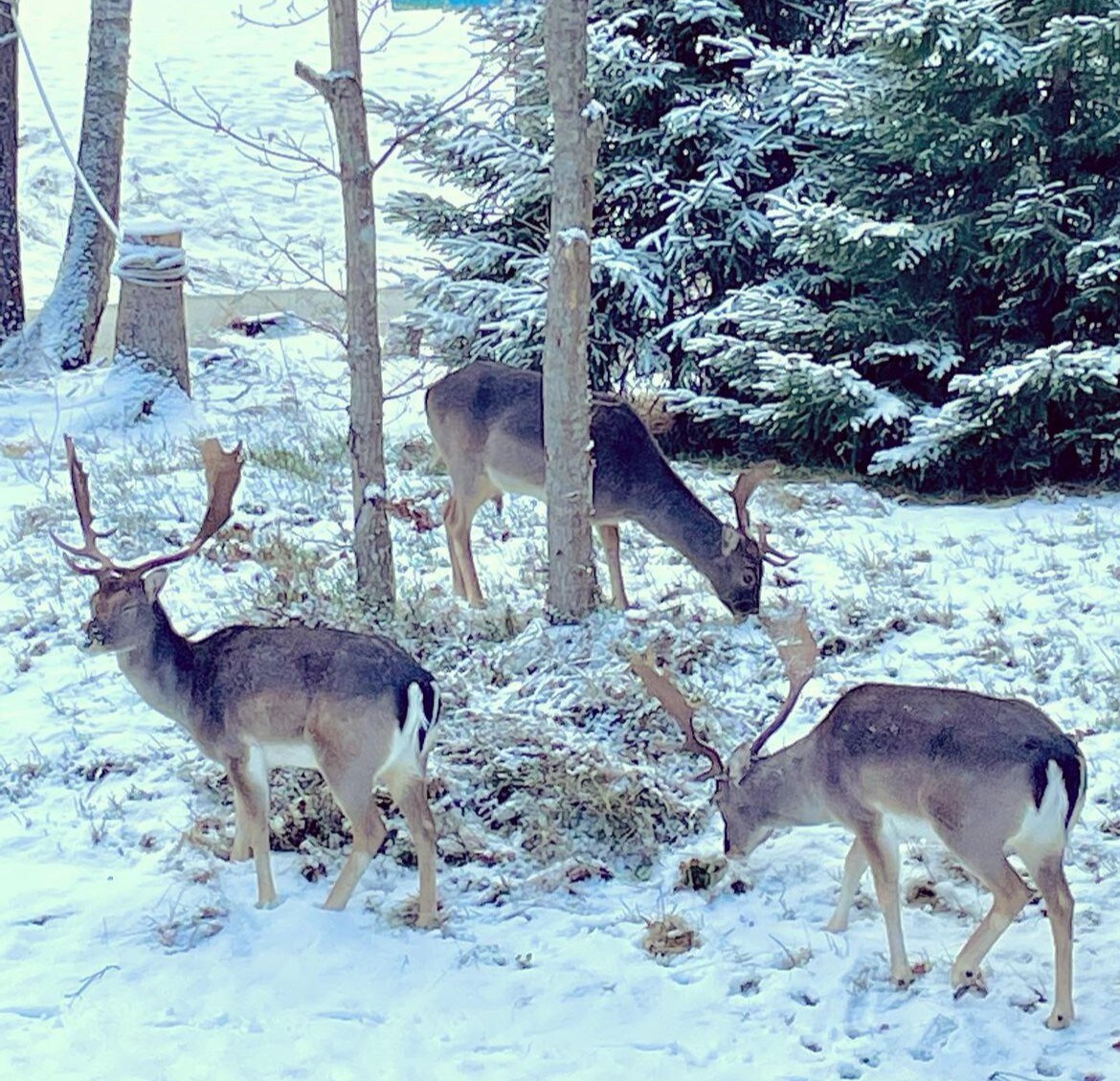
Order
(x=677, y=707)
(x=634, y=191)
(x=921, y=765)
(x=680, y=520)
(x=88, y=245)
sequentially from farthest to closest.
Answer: (x=88, y=245), (x=634, y=191), (x=680, y=520), (x=677, y=707), (x=921, y=765)

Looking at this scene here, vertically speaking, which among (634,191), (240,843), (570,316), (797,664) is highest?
(634,191)

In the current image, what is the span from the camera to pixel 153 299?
11.2 metres

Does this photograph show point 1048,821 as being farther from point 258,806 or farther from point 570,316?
point 570,316

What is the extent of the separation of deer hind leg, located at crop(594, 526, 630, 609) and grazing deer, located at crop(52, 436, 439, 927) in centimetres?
250

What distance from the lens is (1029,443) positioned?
8883 millimetres

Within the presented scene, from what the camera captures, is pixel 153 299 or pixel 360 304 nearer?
pixel 360 304

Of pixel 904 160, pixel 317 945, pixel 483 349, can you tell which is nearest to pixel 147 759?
pixel 317 945

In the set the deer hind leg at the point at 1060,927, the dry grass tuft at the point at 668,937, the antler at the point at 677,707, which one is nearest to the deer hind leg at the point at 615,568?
the antler at the point at 677,707

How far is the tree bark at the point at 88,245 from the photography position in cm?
1188

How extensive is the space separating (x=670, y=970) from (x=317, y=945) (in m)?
1.07

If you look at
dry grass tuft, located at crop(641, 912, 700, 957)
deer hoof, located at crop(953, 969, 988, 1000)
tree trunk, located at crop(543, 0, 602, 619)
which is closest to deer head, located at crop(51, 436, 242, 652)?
tree trunk, located at crop(543, 0, 602, 619)

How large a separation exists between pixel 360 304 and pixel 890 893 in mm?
3466

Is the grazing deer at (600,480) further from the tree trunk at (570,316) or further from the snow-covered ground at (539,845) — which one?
the tree trunk at (570,316)

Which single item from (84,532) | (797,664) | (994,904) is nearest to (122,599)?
(84,532)
